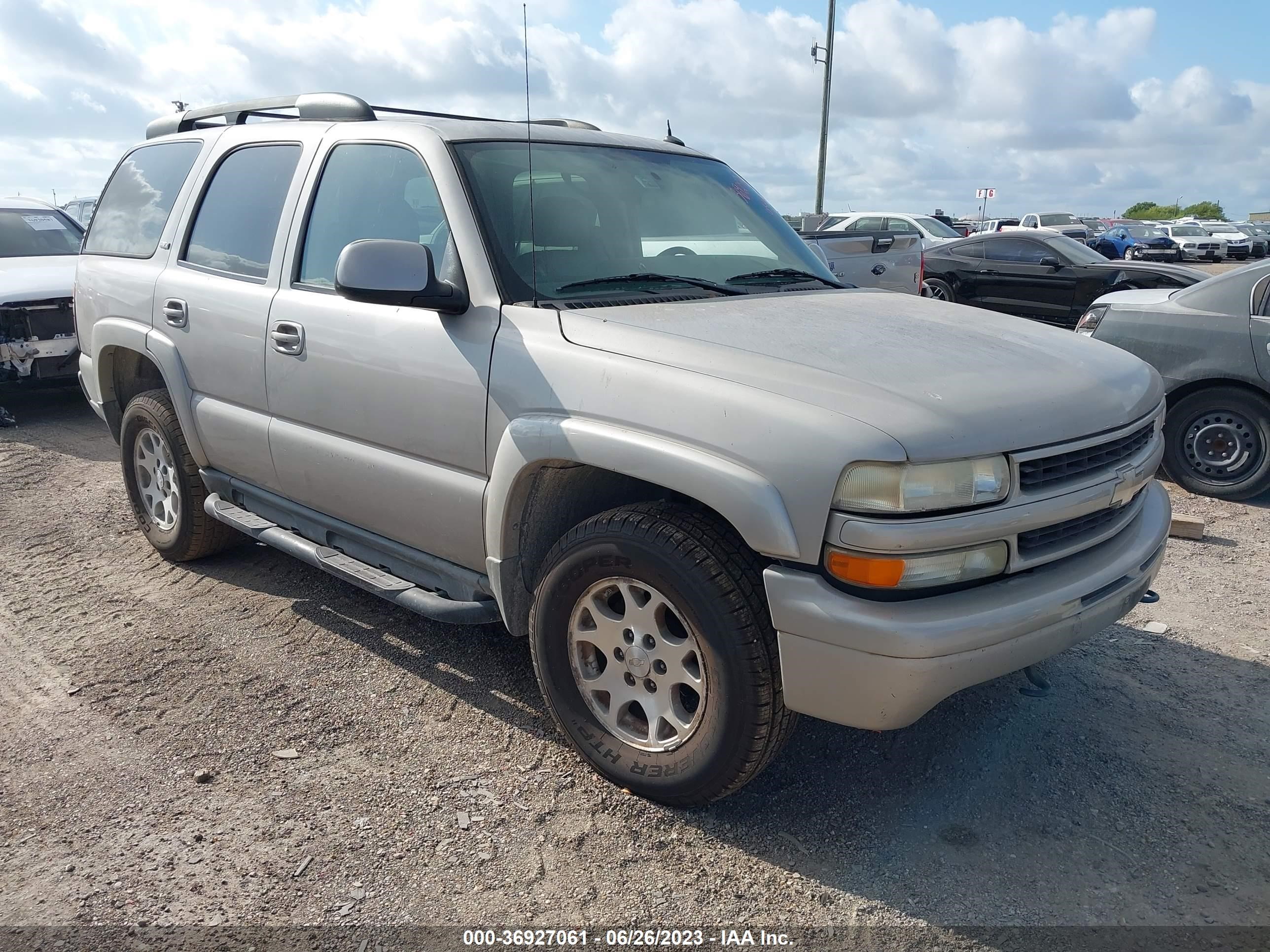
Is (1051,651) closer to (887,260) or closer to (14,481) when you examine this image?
(14,481)

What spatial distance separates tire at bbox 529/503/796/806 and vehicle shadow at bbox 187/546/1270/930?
0.74 ft

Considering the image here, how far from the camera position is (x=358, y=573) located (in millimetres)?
3496

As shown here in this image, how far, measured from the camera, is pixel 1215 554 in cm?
509

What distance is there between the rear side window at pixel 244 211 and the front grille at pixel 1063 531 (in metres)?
2.92

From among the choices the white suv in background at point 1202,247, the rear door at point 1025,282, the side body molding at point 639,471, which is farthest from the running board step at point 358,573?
the white suv in background at point 1202,247

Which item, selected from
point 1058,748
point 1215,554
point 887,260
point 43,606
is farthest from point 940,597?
point 887,260

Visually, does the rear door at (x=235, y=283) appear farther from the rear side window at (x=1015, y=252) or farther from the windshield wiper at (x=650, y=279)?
the rear side window at (x=1015, y=252)

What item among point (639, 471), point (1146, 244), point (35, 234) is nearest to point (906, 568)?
point (639, 471)

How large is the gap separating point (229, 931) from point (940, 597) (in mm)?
1911

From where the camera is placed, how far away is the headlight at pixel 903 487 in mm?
2303

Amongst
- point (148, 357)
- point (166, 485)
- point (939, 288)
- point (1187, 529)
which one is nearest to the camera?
point (148, 357)

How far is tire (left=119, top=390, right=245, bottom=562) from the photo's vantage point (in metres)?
4.54

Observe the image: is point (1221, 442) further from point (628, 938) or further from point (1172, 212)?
point (1172, 212)

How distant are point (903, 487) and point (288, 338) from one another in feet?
7.78
